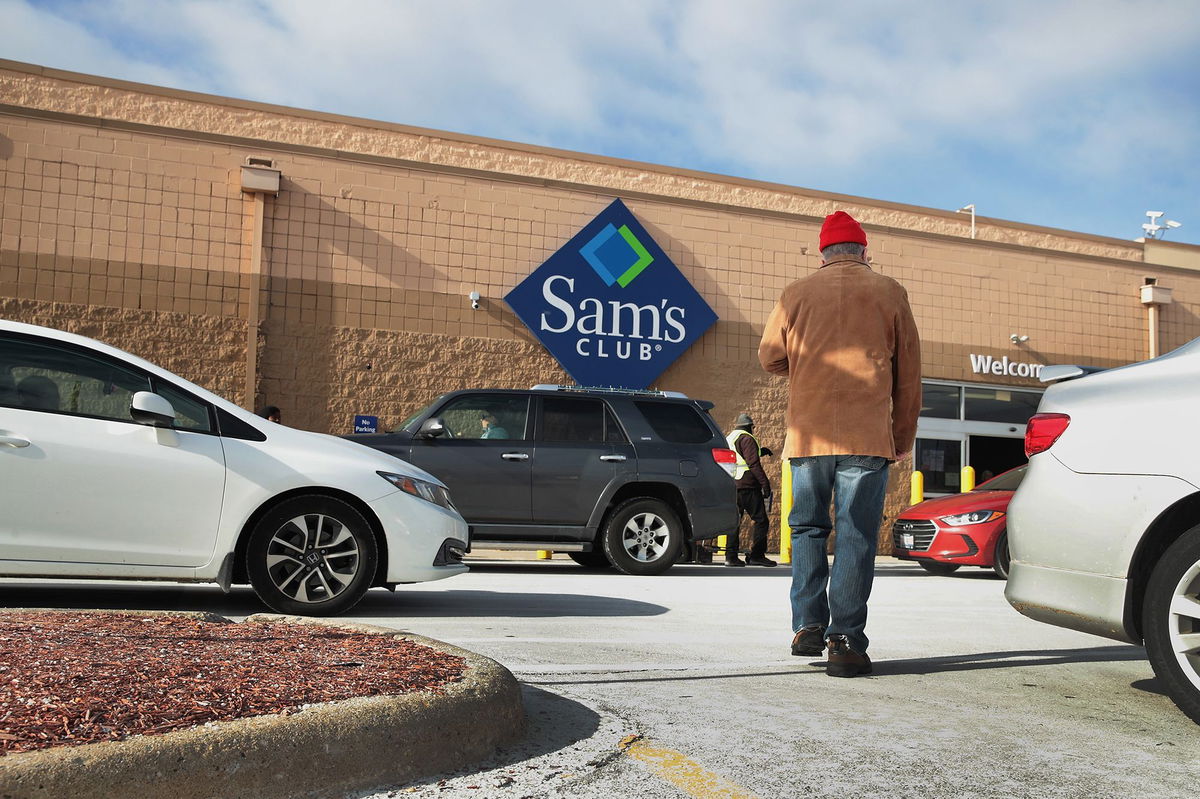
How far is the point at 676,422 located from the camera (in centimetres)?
1175

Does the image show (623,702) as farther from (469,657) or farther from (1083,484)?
(1083,484)

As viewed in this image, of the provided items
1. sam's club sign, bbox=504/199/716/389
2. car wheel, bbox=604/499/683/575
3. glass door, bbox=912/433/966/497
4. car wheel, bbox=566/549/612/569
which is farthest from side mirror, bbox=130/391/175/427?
glass door, bbox=912/433/966/497

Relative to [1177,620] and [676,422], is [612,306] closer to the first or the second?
[676,422]

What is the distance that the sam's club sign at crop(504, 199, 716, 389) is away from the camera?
16953 mm

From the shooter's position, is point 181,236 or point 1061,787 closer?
point 1061,787

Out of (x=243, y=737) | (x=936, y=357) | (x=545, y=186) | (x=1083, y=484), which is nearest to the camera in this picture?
(x=243, y=737)

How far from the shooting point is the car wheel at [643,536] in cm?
1121

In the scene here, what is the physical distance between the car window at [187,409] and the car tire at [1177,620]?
4.77 m

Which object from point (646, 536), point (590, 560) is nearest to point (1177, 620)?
point (646, 536)

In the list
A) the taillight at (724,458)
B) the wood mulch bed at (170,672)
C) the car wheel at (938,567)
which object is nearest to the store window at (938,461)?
the car wheel at (938,567)

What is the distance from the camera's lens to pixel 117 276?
49.3 ft

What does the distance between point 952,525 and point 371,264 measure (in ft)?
27.5

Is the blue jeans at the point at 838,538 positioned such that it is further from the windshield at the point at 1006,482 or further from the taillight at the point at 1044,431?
the windshield at the point at 1006,482

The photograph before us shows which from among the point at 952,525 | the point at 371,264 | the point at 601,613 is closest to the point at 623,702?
the point at 601,613
